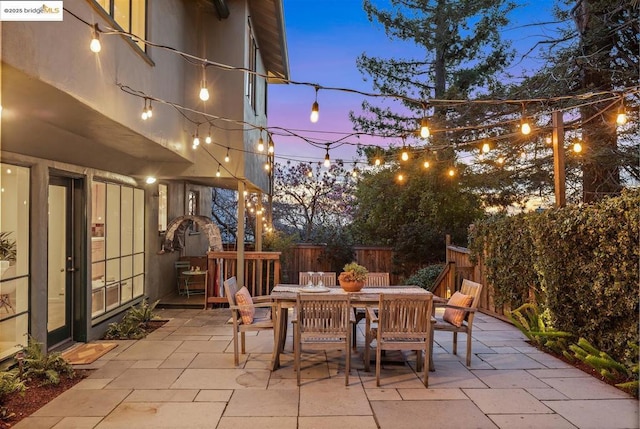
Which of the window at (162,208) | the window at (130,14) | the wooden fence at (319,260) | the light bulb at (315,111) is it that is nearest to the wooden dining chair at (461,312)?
the light bulb at (315,111)

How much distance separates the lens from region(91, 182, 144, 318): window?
20.7 ft

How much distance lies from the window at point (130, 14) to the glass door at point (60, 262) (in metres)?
2.02

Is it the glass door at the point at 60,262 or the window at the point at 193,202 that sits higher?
the window at the point at 193,202

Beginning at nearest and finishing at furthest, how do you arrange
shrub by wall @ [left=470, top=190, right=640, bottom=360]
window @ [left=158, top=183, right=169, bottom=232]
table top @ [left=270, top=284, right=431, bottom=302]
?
shrub by wall @ [left=470, top=190, right=640, bottom=360], table top @ [left=270, top=284, right=431, bottom=302], window @ [left=158, top=183, right=169, bottom=232]

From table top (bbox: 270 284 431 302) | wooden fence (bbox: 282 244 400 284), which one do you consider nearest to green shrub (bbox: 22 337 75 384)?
table top (bbox: 270 284 431 302)

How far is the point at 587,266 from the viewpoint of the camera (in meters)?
4.73

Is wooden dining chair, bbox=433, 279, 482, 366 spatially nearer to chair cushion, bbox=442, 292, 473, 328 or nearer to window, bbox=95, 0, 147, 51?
chair cushion, bbox=442, 292, 473, 328

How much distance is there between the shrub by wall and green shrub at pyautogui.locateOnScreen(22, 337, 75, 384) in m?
5.40

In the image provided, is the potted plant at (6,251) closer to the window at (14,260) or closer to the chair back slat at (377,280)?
the window at (14,260)

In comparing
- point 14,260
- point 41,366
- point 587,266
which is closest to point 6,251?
point 14,260

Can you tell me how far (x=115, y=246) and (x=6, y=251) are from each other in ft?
8.83

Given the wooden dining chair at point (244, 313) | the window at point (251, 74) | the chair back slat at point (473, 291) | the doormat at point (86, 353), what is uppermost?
the window at point (251, 74)

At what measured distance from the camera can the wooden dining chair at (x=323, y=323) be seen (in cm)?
438

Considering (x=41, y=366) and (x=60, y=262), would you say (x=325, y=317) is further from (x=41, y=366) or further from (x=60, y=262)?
(x=60, y=262)
